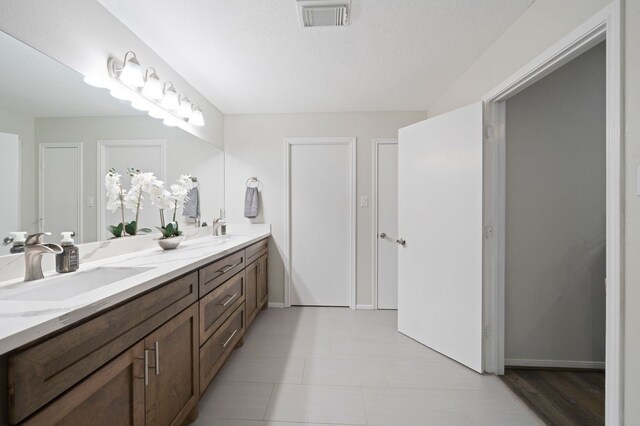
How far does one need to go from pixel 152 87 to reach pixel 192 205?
3.51 ft

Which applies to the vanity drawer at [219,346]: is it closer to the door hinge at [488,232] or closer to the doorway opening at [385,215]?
the doorway opening at [385,215]

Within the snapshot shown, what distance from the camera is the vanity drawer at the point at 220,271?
57.9 inches

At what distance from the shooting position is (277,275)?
3057 millimetres

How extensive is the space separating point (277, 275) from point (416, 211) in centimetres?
168

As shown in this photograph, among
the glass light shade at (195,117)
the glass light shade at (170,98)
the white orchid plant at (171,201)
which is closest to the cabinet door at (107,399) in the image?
the white orchid plant at (171,201)

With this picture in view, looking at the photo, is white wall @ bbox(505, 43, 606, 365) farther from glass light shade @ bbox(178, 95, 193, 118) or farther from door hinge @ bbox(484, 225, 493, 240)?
glass light shade @ bbox(178, 95, 193, 118)

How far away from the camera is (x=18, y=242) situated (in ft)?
3.76

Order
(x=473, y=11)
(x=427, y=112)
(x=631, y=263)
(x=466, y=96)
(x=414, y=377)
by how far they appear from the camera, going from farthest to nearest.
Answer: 1. (x=427, y=112)
2. (x=466, y=96)
3. (x=414, y=377)
4. (x=473, y=11)
5. (x=631, y=263)

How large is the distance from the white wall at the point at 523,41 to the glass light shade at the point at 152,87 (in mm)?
2239

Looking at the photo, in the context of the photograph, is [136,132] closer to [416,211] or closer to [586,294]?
[416,211]

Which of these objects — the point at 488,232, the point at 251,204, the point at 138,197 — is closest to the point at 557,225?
the point at 488,232

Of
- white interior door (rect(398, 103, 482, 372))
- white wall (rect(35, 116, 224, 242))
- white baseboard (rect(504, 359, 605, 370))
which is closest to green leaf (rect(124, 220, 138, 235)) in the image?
white wall (rect(35, 116, 224, 242))

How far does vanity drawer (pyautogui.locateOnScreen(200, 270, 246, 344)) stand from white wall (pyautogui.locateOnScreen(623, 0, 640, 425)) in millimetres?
1808

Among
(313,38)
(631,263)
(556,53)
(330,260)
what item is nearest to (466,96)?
(556,53)
